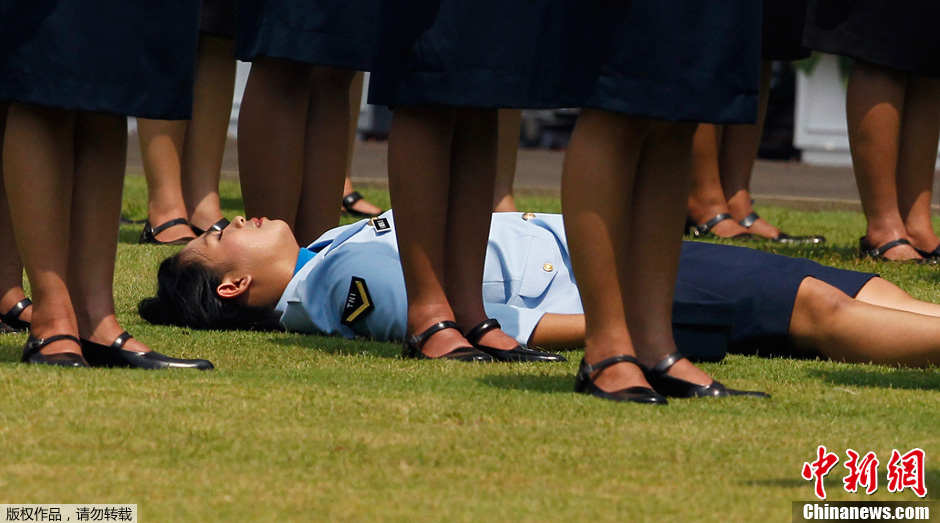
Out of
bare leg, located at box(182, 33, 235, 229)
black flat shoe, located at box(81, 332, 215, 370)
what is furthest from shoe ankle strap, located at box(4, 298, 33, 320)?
bare leg, located at box(182, 33, 235, 229)

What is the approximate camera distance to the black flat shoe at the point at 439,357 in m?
3.42

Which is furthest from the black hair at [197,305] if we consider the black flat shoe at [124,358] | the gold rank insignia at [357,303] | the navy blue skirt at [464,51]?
the navy blue skirt at [464,51]

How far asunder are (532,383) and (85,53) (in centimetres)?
113

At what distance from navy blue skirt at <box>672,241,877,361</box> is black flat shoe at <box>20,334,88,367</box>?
1.32 m

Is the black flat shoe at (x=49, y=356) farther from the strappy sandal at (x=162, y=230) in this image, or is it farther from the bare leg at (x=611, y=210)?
the strappy sandal at (x=162, y=230)

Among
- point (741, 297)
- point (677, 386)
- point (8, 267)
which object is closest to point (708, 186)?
point (741, 297)

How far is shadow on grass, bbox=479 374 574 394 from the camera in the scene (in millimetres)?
3023

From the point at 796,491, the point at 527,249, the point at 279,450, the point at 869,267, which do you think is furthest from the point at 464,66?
the point at 869,267

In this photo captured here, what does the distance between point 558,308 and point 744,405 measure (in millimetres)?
993

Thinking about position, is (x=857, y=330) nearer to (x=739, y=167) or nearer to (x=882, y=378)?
(x=882, y=378)

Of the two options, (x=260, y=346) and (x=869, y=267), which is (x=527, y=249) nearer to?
(x=260, y=346)

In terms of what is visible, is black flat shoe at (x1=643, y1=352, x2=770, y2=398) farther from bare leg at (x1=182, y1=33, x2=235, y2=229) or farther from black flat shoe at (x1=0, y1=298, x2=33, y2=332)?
bare leg at (x1=182, y1=33, x2=235, y2=229)

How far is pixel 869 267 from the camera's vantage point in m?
5.15

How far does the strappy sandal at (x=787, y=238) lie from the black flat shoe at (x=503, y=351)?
2722mm
